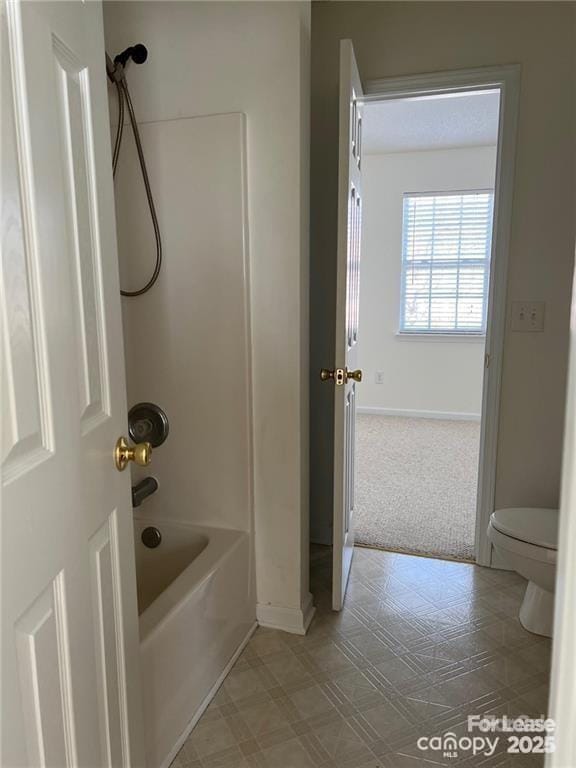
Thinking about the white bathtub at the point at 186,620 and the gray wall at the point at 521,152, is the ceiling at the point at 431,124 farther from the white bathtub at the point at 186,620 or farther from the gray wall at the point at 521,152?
the white bathtub at the point at 186,620

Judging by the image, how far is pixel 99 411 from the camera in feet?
3.44

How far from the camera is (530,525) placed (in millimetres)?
2080

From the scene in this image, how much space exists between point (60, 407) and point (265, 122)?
4.38 ft

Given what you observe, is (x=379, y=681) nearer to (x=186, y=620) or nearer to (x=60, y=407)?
(x=186, y=620)

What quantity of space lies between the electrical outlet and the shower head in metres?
1.71

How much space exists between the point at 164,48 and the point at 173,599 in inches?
70.0

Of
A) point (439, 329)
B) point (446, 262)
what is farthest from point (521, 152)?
point (439, 329)

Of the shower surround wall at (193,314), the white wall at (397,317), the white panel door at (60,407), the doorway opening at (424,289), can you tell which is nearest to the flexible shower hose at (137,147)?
the shower surround wall at (193,314)

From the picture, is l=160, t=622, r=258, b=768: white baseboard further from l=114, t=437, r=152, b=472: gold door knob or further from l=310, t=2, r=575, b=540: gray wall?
l=310, t=2, r=575, b=540: gray wall

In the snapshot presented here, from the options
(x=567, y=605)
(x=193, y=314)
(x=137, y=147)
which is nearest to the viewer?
(x=567, y=605)

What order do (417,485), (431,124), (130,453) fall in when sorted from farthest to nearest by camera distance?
(431,124) → (417,485) → (130,453)

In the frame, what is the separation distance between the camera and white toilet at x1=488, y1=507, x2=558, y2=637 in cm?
195

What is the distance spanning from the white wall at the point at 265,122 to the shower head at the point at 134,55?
0.12 ft

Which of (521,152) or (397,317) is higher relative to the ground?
(521,152)
